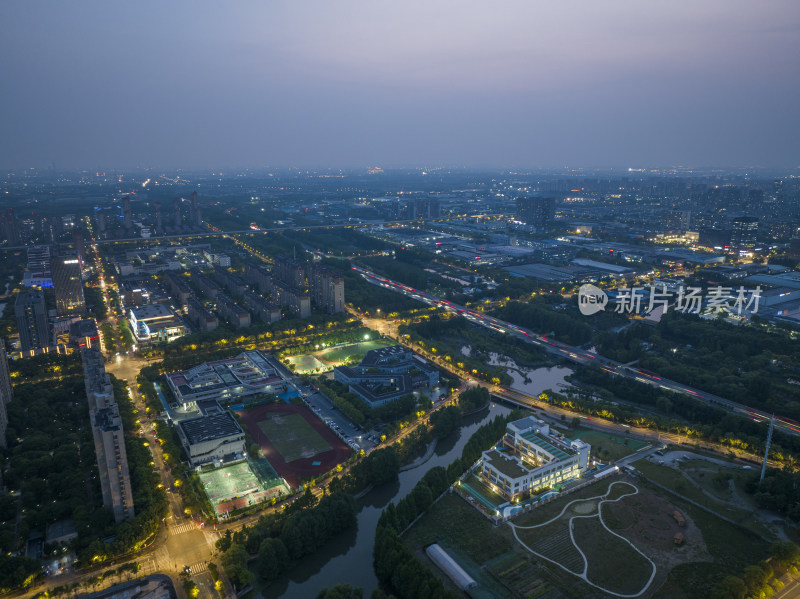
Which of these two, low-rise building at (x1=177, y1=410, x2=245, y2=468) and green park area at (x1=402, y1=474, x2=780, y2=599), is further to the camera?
low-rise building at (x1=177, y1=410, x2=245, y2=468)

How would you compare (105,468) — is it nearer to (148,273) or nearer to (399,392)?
(399,392)

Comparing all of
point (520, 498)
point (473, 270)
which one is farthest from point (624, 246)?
point (520, 498)

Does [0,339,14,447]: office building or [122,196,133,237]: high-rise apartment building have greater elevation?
[122,196,133,237]: high-rise apartment building

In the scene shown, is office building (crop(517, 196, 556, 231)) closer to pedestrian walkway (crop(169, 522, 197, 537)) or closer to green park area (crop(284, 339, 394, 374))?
green park area (crop(284, 339, 394, 374))

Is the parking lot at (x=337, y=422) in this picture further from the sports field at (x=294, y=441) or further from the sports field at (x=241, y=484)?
the sports field at (x=241, y=484)

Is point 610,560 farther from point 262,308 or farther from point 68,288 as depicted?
point 68,288

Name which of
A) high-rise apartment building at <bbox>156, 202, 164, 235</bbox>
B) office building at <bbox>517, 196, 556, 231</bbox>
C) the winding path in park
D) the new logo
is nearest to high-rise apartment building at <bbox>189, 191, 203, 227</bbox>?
high-rise apartment building at <bbox>156, 202, 164, 235</bbox>
